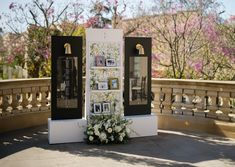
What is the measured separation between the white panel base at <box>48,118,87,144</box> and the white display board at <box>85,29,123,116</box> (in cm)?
29

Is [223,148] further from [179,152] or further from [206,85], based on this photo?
[206,85]

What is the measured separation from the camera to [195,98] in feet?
24.6

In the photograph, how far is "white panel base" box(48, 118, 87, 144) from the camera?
6.33 metres

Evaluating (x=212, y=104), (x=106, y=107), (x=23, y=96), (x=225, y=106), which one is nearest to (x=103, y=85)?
(x=106, y=107)

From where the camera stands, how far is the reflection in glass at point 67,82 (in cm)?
647

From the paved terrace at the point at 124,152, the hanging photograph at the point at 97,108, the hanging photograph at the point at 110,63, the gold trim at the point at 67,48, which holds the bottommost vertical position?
the paved terrace at the point at 124,152

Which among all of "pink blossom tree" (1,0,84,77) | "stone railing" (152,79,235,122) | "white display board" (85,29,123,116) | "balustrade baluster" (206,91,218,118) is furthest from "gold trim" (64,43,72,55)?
"pink blossom tree" (1,0,84,77)

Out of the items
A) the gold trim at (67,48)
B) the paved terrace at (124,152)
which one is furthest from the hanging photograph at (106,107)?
the gold trim at (67,48)

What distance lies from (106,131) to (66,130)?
72cm

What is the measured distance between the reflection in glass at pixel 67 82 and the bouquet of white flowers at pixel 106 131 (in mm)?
518

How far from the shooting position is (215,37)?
10875 mm

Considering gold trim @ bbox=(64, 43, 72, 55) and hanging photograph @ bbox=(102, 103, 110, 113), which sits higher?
gold trim @ bbox=(64, 43, 72, 55)

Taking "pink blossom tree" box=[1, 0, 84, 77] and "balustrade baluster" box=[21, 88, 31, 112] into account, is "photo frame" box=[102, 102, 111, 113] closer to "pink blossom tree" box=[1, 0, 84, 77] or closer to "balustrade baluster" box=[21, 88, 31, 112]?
"balustrade baluster" box=[21, 88, 31, 112]

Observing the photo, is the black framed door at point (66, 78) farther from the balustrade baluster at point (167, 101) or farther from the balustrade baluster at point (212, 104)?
the balustrade baluster at point (212, 104)
